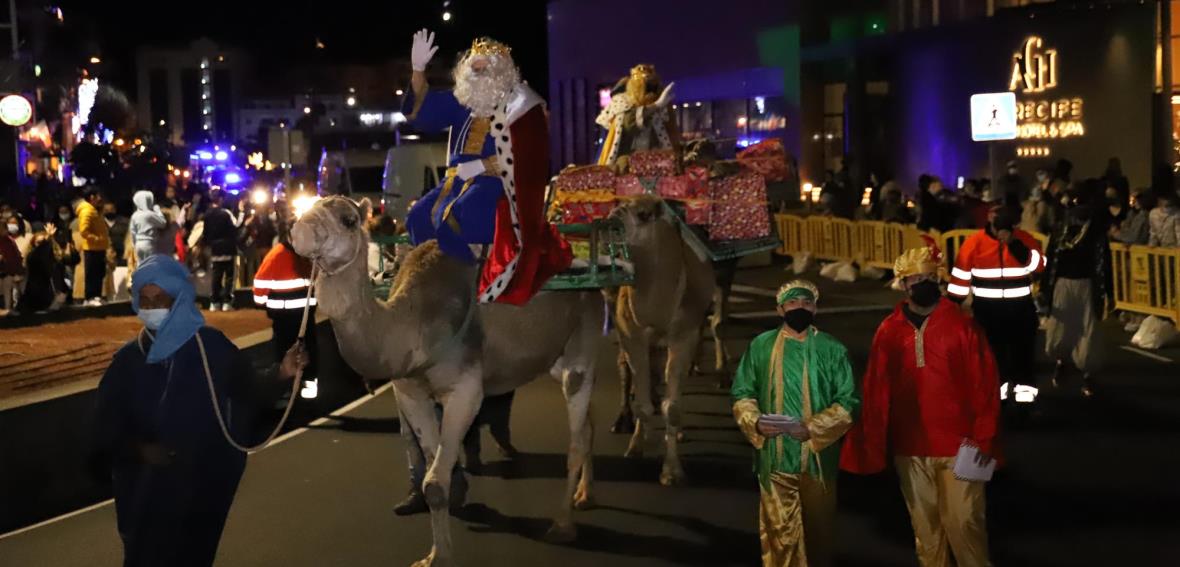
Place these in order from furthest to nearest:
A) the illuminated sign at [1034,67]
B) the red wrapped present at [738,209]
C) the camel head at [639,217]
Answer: the illuminated sign at [1034,67] < the red wrapped present at [738,209] < the camel head at [639,217]

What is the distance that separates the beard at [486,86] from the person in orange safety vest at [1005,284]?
5.29 metres

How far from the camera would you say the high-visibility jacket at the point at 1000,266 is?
12508 millimetres

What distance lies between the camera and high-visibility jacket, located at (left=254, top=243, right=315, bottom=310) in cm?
1476

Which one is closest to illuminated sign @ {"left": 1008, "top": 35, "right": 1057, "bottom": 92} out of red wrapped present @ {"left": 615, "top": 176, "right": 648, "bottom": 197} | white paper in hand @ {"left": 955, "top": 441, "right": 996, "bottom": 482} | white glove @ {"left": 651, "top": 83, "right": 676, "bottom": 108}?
white glove @ {"left": 651, "top": 83, "right": 676, "bottom": 108}

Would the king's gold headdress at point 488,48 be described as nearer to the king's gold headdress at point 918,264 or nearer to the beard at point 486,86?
the beard at point 486,86

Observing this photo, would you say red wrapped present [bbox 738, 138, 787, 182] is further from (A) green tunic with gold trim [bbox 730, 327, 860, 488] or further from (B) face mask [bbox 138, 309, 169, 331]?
(B) face mask [bbox 138, 309, 169, 331]

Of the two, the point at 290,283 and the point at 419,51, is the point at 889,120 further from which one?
the point at 419,51

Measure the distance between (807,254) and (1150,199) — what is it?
36.0ft

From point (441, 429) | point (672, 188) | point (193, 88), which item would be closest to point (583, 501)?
point (441, 429)

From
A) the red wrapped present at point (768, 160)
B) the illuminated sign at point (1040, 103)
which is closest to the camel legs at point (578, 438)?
the red wrapped present at point (768, 160)

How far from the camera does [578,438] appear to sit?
10031mm

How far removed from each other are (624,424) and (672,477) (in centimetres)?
227

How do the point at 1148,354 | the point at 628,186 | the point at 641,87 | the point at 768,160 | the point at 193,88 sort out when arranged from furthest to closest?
the point at 193,88
the point at 1148,354
the point at 768,160
the point at 641,87
the point at 628,186

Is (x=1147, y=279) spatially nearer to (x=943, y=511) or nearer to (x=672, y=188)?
(x=672, y=188)
